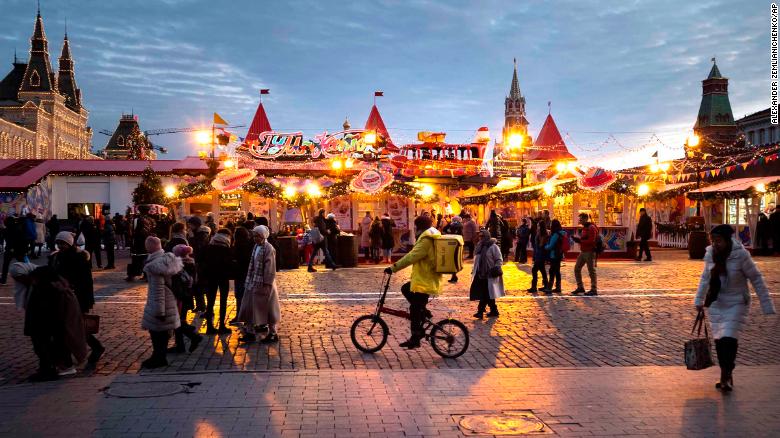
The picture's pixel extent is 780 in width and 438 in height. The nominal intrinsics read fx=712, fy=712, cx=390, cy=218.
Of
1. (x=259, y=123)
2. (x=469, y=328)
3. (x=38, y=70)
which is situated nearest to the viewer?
(x=469, y=328)

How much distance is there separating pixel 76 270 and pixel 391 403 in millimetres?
3961

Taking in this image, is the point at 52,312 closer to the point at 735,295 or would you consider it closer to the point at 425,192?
the point at 735,295

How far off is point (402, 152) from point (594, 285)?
24539 mm

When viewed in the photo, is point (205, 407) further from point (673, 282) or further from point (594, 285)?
point (673, 282)

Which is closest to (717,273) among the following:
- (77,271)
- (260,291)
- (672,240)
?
(260,291)

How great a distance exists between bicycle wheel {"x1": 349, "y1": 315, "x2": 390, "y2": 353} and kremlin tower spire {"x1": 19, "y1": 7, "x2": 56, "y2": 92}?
103 meters

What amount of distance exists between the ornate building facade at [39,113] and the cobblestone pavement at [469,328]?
7285cm

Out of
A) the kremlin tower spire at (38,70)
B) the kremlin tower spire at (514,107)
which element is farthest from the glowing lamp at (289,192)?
the kremlin tower spire at (514,107)

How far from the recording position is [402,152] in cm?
3753

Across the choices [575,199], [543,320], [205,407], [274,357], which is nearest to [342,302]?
[543,320]

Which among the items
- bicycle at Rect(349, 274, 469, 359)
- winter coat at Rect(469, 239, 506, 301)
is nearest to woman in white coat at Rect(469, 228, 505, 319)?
winter coat at Rect(469, 239, 506, 301)

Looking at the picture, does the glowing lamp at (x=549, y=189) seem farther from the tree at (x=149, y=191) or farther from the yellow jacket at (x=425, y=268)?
the yellow jacket at (x=425, y=268)

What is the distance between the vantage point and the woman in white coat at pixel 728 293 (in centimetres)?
643

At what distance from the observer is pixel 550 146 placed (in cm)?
5016
